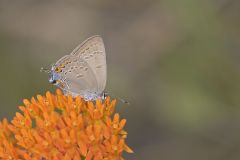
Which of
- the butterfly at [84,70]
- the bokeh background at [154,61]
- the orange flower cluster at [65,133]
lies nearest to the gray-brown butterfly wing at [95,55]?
the butterfly at [84,70]

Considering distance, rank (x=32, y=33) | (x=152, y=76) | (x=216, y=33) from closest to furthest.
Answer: (x=216, y=33) → (x=152, y=76) → (x=32, y=33)

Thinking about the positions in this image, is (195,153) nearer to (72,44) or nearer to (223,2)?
(223,2)

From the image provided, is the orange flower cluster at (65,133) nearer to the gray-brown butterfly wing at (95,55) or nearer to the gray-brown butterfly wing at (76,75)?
the gray-brown butterfly wing at (76,75)

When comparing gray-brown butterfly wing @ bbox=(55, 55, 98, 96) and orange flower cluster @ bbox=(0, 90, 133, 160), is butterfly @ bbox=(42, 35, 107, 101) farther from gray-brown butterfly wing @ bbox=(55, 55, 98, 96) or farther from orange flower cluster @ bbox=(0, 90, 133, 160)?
orange flower cluster @ bbox=(0, 90, 133, 160)

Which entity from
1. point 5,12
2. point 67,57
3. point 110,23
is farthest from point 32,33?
point 67,57

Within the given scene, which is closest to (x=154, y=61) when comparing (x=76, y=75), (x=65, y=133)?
(x=76, y=75)

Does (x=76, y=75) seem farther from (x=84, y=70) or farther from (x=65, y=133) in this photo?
(x=65, y=133)
